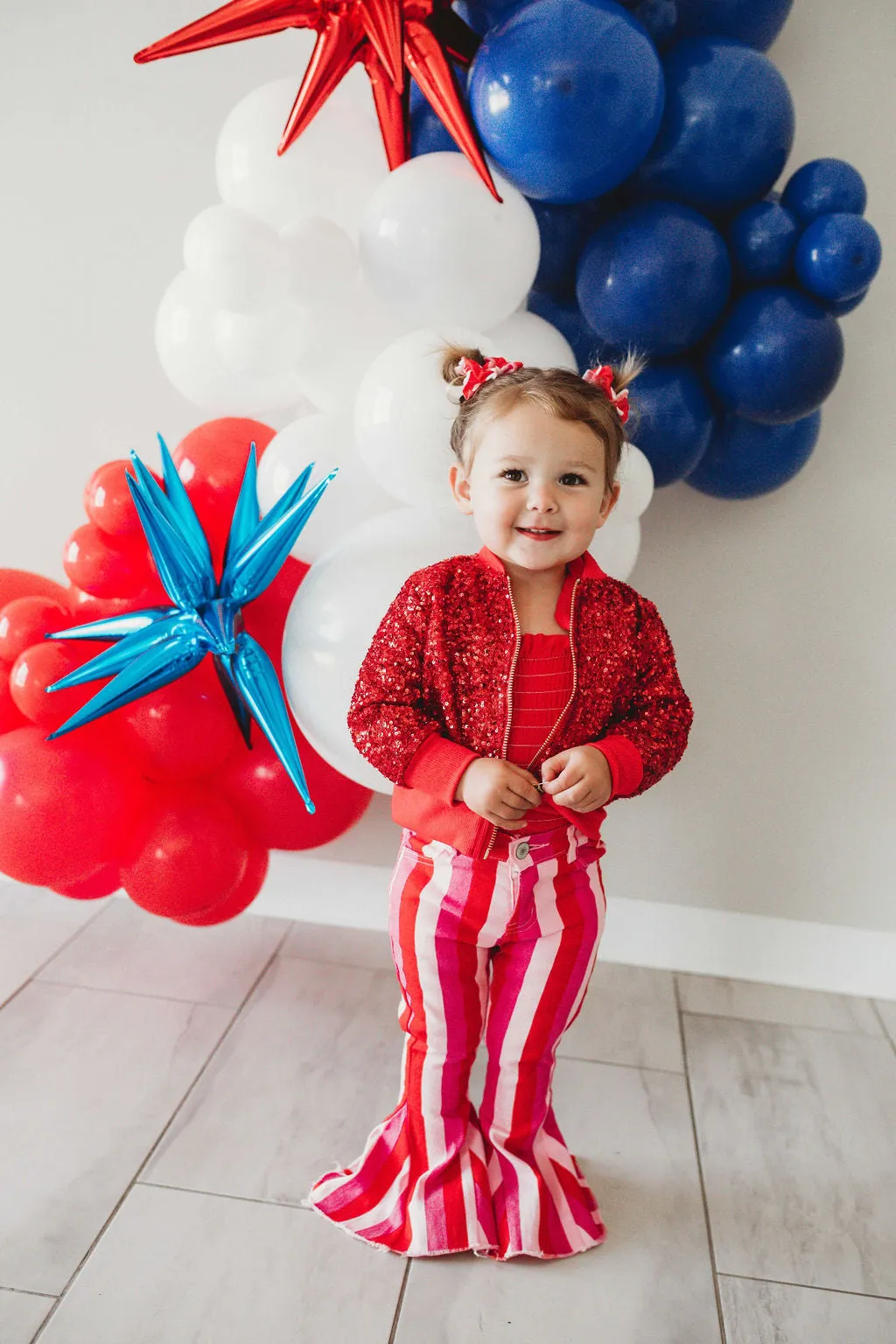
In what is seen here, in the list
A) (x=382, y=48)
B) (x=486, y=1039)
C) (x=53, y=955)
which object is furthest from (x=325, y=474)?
(x=53, y=955)

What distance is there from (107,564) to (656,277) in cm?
78

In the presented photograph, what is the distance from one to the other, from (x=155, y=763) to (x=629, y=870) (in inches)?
32.7

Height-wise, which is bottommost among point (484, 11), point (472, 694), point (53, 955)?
point (53, 955)

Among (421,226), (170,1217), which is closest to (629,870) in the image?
(170,1217)

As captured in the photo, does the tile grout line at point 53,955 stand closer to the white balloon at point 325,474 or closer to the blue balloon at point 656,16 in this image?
the white balloon at point 325,474

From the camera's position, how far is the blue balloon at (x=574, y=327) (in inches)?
53.2

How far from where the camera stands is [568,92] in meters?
1.12

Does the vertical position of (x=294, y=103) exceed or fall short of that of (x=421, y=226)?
it exceeds it

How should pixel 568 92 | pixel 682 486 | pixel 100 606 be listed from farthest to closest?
pixel 682 486, pixel 100 606, pixel 568 92

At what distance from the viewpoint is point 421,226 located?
3.90 ft

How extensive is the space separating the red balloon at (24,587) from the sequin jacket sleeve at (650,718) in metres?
0.85

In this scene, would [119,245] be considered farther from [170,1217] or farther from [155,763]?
[170,1217]

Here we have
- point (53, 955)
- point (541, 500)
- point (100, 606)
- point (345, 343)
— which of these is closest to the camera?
point (541, 500)

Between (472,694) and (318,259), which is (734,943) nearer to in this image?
(472,694)
